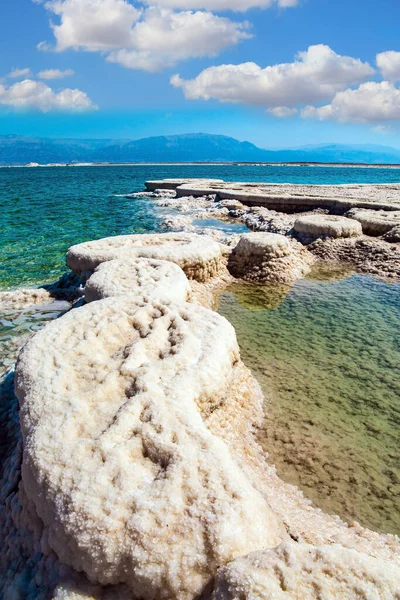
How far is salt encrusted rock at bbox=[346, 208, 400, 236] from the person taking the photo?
14038 millimetres

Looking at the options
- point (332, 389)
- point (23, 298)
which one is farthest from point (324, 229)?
point (23, 298)

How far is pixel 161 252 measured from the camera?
9.25m

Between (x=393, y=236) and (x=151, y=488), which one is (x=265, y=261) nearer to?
(x=393, y=236)

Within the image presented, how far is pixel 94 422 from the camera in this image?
341 centimetres

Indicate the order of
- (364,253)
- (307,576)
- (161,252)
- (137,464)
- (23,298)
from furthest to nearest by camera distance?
(364,253)
(23,298)
(161,252)
(137,464)
(307,576)

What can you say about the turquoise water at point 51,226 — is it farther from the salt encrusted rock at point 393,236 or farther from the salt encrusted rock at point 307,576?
the salt encrusted rock at point 307,576

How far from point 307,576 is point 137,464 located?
1351 millimetres

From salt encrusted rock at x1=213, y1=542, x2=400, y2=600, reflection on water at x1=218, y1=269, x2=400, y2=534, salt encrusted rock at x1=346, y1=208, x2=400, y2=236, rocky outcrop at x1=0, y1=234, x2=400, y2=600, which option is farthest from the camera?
salt encrusted rock at x1=346, y1=208, x2=400, y2=236

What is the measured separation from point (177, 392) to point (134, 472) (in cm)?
98

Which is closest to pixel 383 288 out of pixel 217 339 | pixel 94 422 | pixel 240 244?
pixel 240 244

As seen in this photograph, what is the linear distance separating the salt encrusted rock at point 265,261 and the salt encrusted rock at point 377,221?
428 cm

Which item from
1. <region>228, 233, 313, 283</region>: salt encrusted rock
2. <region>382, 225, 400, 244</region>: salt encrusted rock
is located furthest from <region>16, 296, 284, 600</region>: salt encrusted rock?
<region>382, 225, 400, 244</region>: salt encrusted rock

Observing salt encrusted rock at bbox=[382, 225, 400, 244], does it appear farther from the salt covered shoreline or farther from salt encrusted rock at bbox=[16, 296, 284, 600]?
salt encrusted rock at bbox=[16, 296, 284, 600]

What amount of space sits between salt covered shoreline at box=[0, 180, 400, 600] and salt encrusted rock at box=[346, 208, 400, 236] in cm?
1091
